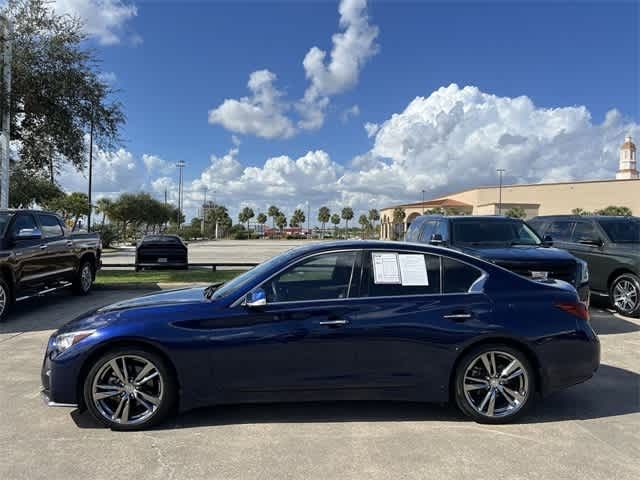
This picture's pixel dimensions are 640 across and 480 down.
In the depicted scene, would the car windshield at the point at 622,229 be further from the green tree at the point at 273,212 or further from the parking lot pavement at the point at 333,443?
the green tree at the point at 273,212

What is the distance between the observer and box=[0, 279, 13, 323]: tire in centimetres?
767

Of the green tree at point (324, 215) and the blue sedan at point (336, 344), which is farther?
the green tree at point (324, 215)

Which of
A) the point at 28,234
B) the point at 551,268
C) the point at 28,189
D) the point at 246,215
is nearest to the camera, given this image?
the point at 551,268

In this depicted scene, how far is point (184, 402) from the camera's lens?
3836 millimetres

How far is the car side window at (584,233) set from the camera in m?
9.59

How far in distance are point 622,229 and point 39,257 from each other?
37.4 ft

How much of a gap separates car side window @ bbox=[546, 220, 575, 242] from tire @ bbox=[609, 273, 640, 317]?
5.00ft

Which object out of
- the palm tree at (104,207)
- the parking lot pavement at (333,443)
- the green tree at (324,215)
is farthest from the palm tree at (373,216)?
the parking lot pavement at (333,443)

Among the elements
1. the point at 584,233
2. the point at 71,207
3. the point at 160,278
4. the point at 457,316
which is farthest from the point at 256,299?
the point at 71,207

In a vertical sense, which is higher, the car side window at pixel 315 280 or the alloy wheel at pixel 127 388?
the car side window at pixel 315 280

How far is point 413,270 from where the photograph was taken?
415 cm


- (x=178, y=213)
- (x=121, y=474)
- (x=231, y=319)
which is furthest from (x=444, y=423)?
(x=178, y=213)

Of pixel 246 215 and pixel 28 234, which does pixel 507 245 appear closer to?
pixel 28 234

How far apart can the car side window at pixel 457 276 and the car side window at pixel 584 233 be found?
6.78 meters
